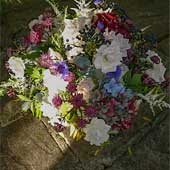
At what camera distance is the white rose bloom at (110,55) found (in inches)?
89.9

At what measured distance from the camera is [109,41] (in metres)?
2.32

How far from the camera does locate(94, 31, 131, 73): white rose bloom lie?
7.49ft

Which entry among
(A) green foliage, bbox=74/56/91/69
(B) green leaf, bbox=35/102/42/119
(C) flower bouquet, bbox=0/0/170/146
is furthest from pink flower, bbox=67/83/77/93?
(B) green leaf, bbox=35/102/42/119

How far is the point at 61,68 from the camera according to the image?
2340 millimetres

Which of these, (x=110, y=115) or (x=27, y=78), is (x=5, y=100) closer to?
(x=27, y=78)

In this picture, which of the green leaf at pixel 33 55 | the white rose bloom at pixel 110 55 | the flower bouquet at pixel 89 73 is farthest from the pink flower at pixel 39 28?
the white rose bloom at pixel 110 55

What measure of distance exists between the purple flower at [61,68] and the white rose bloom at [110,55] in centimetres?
15

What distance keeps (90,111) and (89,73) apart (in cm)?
18

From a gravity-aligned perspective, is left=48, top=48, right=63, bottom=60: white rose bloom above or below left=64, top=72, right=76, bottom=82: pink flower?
above

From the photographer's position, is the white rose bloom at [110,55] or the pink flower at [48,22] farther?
the pink flower at [48,22]

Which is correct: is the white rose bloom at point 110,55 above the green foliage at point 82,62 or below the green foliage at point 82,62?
above

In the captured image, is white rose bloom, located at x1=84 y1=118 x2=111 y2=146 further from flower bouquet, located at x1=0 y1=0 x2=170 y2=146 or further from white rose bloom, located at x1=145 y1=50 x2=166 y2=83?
white rose bloom, located at x1=145 y1=50 x2=166 y2=83

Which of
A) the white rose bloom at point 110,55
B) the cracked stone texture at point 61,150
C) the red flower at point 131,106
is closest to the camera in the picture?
the white rose bloom at point 110,55

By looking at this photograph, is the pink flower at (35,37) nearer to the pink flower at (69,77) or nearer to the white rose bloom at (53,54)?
the white rose bloom at (53,54)
